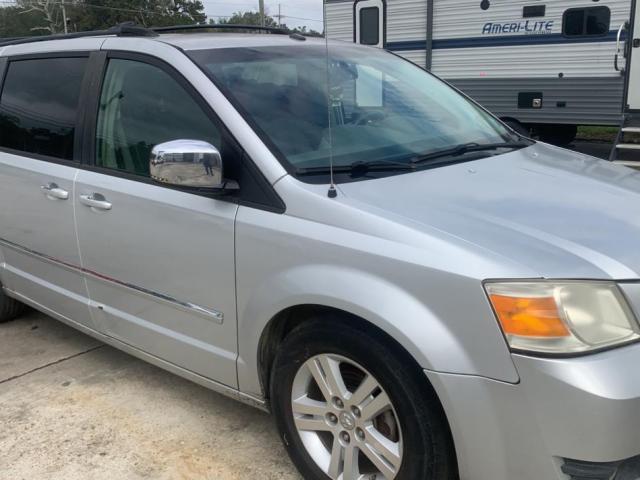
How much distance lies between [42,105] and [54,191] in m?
0.59

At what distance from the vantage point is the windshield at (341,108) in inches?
104

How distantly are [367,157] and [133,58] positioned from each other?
1.22 m

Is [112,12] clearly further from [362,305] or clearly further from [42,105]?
[362,305]

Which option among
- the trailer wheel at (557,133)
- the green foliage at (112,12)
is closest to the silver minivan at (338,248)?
the trailer wheel at (557,133)

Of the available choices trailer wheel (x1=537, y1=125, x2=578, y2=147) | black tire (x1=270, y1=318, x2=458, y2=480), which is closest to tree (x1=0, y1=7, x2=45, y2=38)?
trailer wheel (x1=537, y1=125, x2=578, y2=147)

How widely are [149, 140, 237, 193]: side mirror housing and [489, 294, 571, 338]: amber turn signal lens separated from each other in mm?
1165

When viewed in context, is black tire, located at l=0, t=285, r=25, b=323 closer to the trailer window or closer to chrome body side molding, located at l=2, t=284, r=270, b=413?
chrome body side molding, located at l=2, t=284, r=270, b=413

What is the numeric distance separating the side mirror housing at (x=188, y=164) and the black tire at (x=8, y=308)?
242 cm

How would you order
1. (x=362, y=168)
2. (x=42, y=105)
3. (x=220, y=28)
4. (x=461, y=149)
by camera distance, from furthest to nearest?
(x=220, y=28) < (x=42, y=105) < (x=461, y=149) < (x=362, y=168)

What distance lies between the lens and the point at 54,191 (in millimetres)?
3318

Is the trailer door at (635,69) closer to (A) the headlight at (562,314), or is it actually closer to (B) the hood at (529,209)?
(B) the hood at (529,209)

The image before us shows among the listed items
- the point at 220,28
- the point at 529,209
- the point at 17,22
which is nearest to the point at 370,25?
the point at 220,28

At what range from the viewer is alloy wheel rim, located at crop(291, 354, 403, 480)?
2201 mm

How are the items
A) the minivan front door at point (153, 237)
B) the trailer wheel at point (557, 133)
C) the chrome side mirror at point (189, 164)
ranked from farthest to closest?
the trailer wheel at point (557, 133)
the minivan front door at point (153, 237)
the chrome side mirror at point (189, 164)
